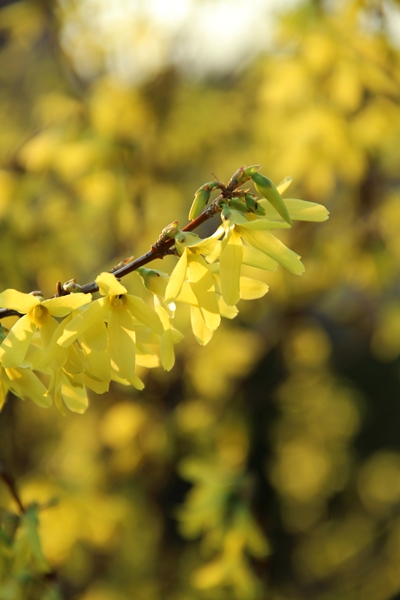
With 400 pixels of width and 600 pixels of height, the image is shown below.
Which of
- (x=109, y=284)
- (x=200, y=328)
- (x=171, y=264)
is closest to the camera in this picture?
(x=109, y=284)

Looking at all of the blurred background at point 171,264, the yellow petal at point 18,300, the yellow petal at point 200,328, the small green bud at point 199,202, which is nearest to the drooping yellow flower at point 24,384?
the yellow petal at point 18,300

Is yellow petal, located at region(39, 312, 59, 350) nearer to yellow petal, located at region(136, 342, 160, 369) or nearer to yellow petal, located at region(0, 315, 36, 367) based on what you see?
yellow petal, located at region(0, 315, 36, 367)

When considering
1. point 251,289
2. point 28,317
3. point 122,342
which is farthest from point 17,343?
point 251,289

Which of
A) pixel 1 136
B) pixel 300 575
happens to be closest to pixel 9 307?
pixel 1 136

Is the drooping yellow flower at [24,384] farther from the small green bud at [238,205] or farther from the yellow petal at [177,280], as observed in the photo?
the small green bud at [238,205]

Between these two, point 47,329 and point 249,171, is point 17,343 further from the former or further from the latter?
point 249,171

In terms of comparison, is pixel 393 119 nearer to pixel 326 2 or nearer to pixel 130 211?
pixel 326 2

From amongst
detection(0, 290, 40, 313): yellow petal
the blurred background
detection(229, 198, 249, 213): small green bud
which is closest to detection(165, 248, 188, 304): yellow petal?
detection(229, 198, 249, 213): small green bud
